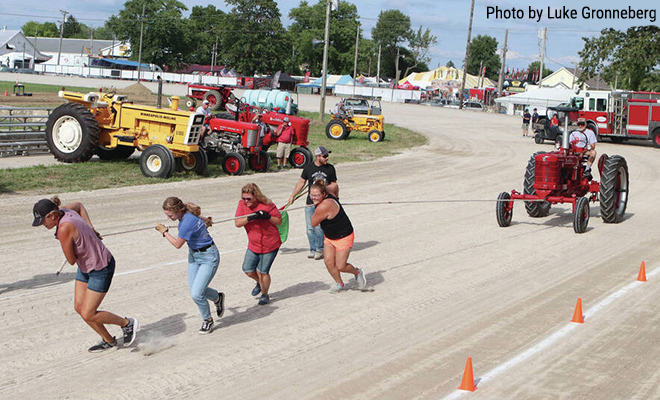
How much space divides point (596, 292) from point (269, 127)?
13.2 meters

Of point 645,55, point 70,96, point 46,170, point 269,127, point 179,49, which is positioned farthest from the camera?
point 179,49

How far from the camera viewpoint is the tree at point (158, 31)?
11006cm

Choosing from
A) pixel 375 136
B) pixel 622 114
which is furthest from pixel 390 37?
pixel 375 136

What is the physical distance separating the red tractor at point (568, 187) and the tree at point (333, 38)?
112289 mm

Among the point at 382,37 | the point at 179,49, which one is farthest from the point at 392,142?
the point at 382,37

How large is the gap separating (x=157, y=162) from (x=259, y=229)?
10716 mm

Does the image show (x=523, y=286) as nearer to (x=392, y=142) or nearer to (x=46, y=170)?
(x=46, y=170)

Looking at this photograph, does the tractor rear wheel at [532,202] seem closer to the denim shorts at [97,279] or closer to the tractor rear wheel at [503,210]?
the tractor rear wheel at [503,210]

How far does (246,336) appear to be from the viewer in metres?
7.62

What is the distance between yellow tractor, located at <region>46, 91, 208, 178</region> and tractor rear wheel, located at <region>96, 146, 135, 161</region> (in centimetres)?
32

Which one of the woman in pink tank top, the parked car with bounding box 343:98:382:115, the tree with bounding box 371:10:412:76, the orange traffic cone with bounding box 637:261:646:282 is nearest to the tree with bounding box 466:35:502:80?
the tree with bounding box 371:10:412:76

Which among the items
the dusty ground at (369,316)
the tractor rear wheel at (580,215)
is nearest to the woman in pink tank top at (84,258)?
the dusty ground at (369,316)

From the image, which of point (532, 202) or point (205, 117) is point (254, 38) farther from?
point (532, 202)

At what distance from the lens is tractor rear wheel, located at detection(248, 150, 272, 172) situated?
21125 millimetres
